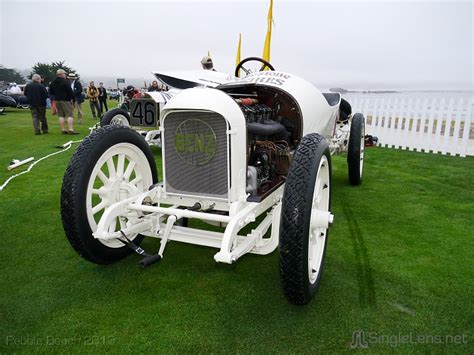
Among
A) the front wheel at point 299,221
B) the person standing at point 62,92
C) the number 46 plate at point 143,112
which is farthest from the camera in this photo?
the person standing at point 62,92

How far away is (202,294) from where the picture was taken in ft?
8.45

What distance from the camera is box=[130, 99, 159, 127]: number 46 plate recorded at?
696 centimetres

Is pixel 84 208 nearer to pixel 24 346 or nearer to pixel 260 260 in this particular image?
pixel 24 346

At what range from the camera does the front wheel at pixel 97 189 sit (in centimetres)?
246

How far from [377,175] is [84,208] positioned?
16.8 feet

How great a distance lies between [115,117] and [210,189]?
18.9 feet

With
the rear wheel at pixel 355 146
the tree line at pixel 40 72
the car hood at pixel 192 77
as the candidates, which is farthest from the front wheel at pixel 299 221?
the tree line at pixel 40 72

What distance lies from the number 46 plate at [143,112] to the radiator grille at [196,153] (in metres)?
4.52

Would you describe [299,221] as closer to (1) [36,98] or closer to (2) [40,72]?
(1) [36,98]

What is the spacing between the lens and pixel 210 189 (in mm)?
2637

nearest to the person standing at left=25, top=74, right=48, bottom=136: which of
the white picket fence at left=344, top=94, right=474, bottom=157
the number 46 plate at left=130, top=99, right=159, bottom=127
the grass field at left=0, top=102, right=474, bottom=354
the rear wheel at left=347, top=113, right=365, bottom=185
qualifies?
the number 46 plate at left=130, top=99, right=159, bottom=127

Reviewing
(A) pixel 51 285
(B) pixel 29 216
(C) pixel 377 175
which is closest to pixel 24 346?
(A) pixel 51 285

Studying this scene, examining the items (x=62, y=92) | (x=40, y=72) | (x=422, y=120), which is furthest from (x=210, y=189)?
(x=40, y=72)

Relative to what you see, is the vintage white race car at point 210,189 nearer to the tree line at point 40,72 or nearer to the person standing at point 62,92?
the person standing at point 62,92
